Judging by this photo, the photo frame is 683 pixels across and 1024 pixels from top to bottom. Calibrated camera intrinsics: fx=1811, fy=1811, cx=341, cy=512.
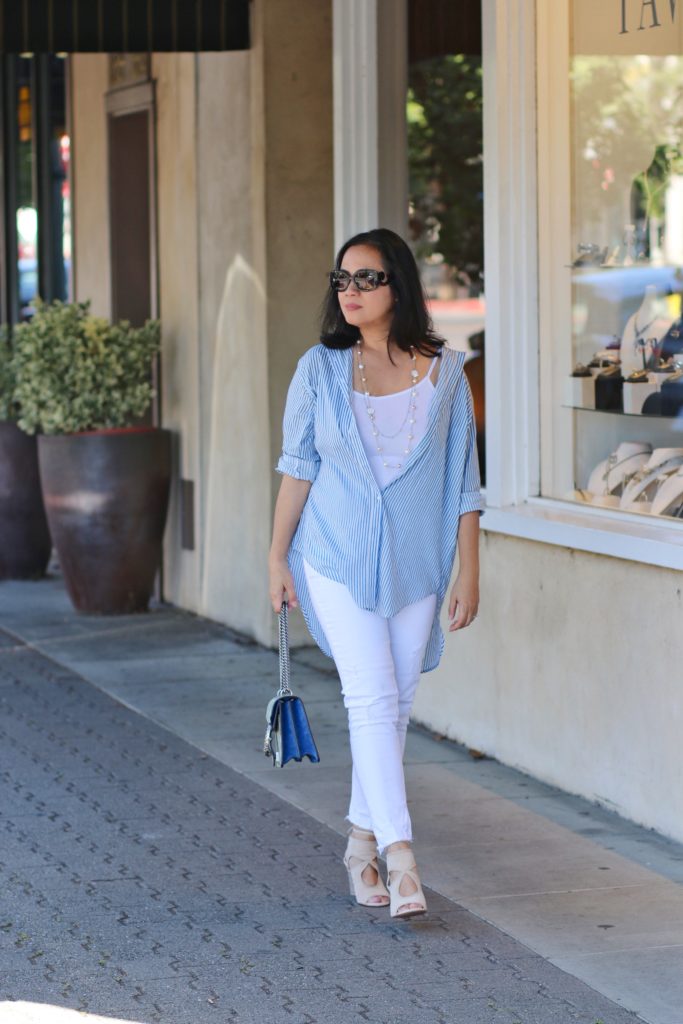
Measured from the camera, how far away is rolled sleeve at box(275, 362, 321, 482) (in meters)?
5.02

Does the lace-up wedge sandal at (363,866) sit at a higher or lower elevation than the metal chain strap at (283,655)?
lower

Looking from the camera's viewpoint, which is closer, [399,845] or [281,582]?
[399,845]

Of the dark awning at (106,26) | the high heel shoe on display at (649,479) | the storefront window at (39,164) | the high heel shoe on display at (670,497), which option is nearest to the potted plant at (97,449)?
the dark awning at (106,26)

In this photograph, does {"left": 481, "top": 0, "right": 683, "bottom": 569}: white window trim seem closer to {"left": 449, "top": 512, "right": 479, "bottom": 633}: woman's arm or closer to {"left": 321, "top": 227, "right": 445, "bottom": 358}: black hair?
{"left": 449, "top": 512, "right": 479, "bottom": 633}: woman's arm

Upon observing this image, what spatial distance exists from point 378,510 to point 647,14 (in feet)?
9.03

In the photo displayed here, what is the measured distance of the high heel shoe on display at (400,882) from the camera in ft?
15.9

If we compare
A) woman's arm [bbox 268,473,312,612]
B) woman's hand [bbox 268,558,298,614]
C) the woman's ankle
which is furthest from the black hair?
the woman's ankle

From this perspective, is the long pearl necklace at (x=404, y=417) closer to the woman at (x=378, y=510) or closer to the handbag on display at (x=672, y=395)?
the woman at (x=378, y=510)

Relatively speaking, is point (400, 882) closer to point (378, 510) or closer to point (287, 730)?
point (287, 730)

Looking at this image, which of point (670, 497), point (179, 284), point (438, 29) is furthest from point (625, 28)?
point (179, 284)

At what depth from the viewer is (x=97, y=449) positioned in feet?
32.6

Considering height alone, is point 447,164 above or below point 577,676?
above

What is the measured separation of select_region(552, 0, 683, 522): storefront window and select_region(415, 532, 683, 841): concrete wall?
1.25ft

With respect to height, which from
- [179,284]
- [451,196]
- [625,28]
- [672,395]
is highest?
[625,28]
